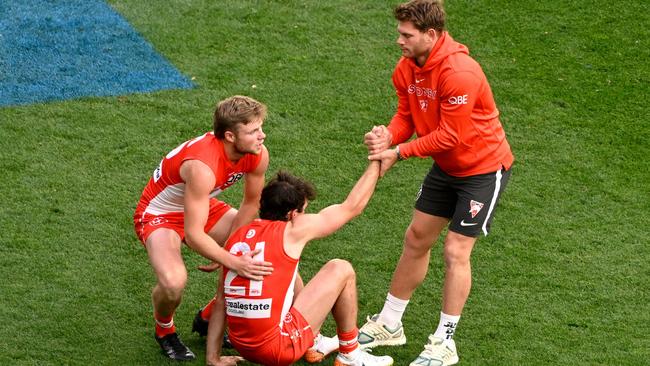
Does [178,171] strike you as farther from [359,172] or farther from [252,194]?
[359,172]

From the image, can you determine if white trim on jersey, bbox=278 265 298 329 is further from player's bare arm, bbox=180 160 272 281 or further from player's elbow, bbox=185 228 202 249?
player's elbow, bbox=185 228 202 249

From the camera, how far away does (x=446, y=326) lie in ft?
21.9

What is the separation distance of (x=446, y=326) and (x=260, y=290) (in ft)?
4.22

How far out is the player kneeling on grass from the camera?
19.8 ft

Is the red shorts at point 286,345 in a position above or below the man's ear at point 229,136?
below

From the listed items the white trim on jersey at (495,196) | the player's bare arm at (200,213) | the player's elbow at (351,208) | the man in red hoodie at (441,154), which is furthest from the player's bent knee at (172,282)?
the white trim on jersey at (495,196)

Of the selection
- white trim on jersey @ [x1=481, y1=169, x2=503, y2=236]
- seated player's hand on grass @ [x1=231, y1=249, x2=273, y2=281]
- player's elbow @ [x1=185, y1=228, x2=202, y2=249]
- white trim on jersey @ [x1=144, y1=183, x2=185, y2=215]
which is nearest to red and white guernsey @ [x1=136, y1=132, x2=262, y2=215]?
white trim on jersey @ [x1=144, y1=183, x2=185, y2=215]

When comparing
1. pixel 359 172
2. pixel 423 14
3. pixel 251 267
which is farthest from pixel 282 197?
pixel 359 172

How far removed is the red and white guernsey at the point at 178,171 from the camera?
6.32 meters

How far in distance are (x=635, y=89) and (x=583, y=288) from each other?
10.1 feet

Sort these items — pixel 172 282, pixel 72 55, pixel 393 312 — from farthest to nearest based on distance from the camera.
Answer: pixel 72 55 → pixel 393 312 → pixel 172 282

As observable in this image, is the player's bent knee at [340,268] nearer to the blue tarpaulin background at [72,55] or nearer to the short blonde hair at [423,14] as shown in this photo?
the short blonde hair at [423,14]

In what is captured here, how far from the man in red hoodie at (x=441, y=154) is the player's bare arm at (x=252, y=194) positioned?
0.65m

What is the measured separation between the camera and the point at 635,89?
9906 millimetres
